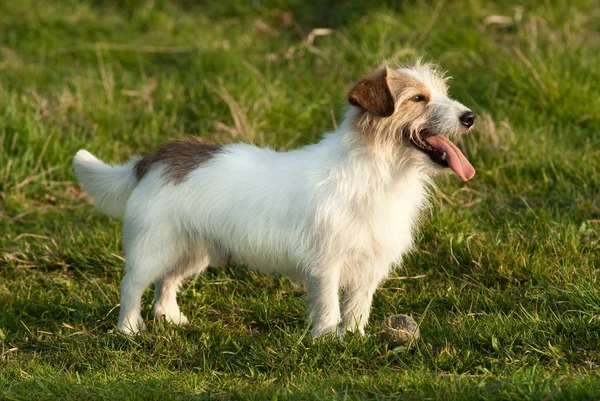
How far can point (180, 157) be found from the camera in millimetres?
4945

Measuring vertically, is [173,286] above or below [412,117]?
below

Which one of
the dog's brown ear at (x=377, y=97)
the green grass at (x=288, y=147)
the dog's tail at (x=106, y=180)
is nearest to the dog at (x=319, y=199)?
the dog's brown ear at (x=377, y=97)

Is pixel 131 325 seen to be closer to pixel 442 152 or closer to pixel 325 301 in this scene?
pixel 325 301

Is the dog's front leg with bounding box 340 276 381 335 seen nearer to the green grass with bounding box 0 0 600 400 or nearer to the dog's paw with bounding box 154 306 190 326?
the green grass with bounding box 0 0 600 400

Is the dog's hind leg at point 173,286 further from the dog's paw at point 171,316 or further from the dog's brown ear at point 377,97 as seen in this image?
the dog's brown ear at point 377,97

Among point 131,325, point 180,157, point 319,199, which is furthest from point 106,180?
point 319,199

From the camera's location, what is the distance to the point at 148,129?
731cm

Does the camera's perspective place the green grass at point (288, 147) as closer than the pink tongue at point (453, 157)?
Yes

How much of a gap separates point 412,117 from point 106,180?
1.79 m

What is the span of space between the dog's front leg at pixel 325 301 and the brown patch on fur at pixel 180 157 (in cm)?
86

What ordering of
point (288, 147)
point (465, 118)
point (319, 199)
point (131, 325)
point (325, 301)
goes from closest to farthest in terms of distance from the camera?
point (465, 118)
point (319, 199)
point (325, 301)
point (131, 325)
point (288, 147)

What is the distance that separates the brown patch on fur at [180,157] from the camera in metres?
4.88

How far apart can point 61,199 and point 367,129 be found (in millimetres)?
2959

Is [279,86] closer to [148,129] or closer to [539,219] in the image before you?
[148,129]
